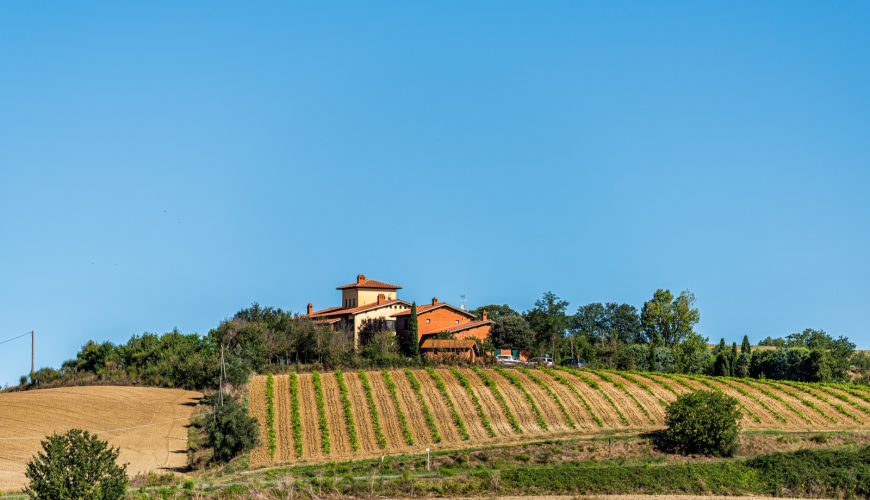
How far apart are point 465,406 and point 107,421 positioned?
72.4 feet

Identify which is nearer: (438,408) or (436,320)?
(438,408)

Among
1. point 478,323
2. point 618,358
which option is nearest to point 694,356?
point 618,358

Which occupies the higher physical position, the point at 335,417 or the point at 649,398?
the point at 649,398

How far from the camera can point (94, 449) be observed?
33.6m

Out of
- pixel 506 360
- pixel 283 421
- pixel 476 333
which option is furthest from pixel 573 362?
pixel 283 421

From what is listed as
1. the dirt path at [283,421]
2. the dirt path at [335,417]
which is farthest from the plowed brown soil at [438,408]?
the dirt path at [283,421]

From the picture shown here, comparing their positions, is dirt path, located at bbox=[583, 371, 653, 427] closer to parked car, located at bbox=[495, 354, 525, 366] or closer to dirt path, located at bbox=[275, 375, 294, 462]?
parked car, located at bbox=[495, 354, 525, 366]

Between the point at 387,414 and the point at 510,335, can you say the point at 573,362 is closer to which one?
the point at 510,335

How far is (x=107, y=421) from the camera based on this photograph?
59.1 m

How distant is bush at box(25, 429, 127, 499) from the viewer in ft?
108

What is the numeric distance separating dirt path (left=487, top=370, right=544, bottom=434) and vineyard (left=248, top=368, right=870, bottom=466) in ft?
0.21

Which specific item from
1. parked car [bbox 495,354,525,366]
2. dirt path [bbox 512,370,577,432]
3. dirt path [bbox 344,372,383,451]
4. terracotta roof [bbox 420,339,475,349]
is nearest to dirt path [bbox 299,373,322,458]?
dirt path [bbox 344,372,383,451]

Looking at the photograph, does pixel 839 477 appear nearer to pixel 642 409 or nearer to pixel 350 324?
pixel 642 409

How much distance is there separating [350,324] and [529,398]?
35.7 meters
